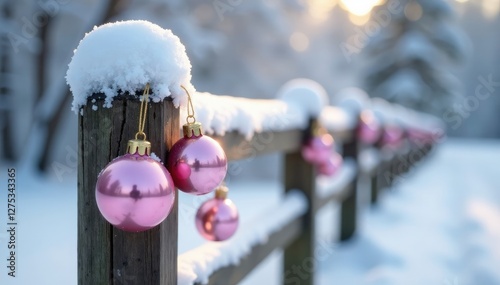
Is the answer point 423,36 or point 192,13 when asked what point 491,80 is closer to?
point 423,36

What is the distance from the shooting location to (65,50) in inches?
408

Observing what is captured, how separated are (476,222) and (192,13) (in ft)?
25.3

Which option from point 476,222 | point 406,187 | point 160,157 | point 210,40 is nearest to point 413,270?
point 476,222

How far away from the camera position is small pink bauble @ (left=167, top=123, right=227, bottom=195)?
1.23 meters

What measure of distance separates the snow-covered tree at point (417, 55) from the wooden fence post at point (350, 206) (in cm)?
1404

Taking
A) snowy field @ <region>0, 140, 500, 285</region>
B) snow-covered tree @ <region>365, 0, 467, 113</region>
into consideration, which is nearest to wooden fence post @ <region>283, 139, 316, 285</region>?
snowy field @ <region>0, 140, 500, 285</region>

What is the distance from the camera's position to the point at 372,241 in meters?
4.51

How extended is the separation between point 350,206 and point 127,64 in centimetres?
389

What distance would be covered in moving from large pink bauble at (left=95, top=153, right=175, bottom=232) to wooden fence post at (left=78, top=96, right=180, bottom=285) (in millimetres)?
139

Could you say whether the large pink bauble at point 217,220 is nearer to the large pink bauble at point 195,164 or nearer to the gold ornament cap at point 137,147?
the large pink bauble at point 195,164

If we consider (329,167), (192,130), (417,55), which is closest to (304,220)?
(329,167)

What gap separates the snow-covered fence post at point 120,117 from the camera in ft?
3.90

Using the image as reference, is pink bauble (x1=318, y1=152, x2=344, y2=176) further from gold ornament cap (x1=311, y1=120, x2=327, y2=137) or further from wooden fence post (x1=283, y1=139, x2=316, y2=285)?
gold ornament cap (x1=311, y1=120, x2=327, y2=137)

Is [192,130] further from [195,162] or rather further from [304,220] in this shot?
[304,220]
